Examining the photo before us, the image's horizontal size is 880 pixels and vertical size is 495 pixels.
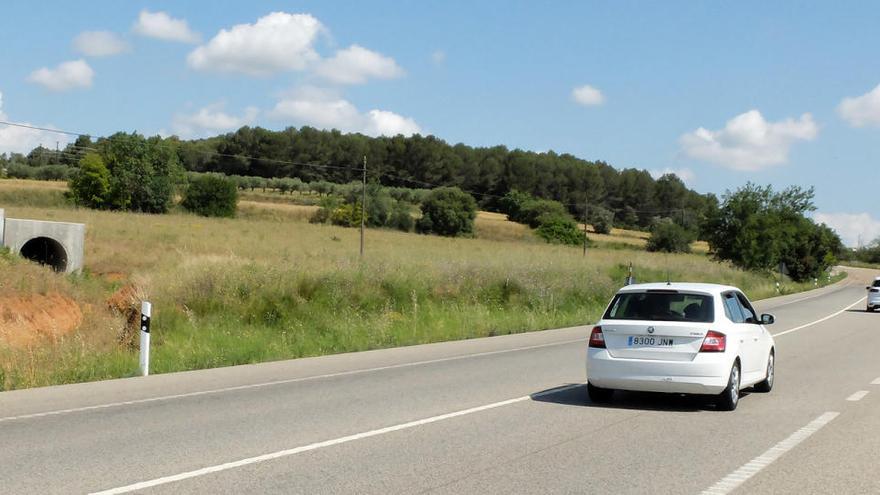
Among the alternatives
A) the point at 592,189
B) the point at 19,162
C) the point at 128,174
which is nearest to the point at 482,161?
the point at 592,189

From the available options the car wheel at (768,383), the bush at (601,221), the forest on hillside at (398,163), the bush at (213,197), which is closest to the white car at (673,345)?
the car wheel at (768,383)

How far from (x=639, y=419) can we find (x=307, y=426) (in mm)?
3712

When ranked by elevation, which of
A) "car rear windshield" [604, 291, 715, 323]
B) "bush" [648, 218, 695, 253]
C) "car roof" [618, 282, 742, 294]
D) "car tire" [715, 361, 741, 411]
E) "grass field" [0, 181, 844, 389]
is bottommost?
"bush" [648, 218, 695, 253]

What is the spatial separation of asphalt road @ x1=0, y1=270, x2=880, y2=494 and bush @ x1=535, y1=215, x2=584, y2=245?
319 ft

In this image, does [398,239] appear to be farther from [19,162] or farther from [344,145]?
[19,162]

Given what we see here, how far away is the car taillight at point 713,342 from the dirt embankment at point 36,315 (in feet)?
62.0

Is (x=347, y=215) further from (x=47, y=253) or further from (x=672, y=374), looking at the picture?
(x=672, y=374)

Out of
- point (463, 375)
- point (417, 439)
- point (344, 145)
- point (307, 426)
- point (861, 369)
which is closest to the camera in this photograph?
point (417, 439)

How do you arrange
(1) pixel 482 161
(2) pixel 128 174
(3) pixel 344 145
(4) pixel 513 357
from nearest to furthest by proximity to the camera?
(4) pixel 513 357
(2) pixel 128 174
(3) pixel 344 145
(1) pixel 482 161

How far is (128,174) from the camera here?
102m

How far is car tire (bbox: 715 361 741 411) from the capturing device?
11.0m

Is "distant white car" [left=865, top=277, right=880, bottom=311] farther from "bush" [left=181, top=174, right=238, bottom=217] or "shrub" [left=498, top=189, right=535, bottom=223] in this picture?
"shrub" [left=498, top=189, right=535, bottom=223]

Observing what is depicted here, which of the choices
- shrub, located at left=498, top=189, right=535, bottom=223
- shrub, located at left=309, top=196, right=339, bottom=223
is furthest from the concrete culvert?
shrub, located at left=498, top=189, right=535, bottom=223

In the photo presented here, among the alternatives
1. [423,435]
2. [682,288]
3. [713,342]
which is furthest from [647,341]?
[423,435]
